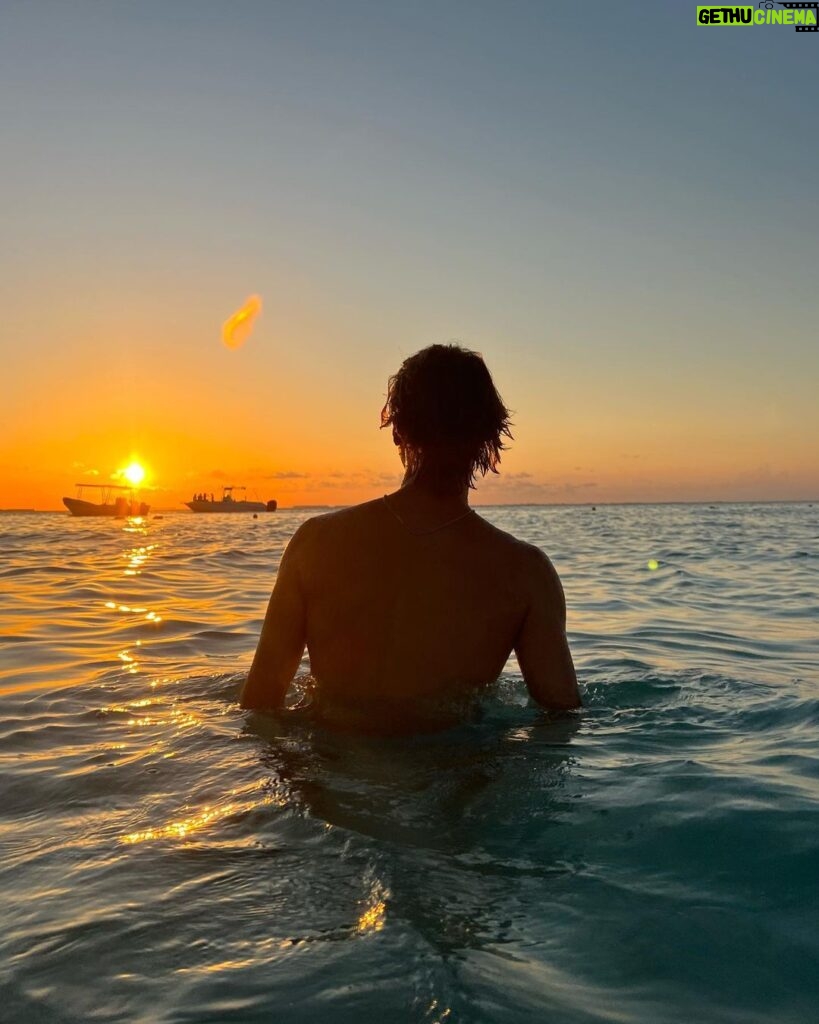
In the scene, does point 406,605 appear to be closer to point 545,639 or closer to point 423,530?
point 423,530

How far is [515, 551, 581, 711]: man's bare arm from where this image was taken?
3.61 meters

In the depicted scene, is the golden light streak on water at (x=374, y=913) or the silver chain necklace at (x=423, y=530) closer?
the golden light streak on water at (x=374, y=913)

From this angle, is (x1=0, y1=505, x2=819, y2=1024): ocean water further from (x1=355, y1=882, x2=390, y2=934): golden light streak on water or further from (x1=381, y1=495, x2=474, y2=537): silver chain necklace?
(x1=381, y1=495, x2=474, y2=537): silver chain necklace

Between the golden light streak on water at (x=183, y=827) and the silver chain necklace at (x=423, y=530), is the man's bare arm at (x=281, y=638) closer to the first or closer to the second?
the silver chain necklace at (x=423, y=530)

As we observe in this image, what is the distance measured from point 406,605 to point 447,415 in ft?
2.64

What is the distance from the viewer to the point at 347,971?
187cm

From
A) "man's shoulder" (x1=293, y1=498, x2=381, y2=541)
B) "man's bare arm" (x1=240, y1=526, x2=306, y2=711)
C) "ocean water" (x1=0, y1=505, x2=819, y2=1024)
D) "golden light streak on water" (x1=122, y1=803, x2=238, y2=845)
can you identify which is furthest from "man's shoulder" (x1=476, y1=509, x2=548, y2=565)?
"golden light streak on water" (x1=122, y1=803, x2=238, y2=845)

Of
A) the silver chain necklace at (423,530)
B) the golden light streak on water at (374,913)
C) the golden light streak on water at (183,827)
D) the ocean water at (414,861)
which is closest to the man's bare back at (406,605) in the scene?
the silver chain necklace at (423,530)

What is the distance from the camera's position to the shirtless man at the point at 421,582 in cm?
346

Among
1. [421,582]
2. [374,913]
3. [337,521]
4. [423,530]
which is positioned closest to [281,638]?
[337,521]

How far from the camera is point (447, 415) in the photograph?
346 cm

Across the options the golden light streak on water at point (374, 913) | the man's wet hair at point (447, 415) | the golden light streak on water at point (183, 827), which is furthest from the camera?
the man's wet hair at point (447, 415)

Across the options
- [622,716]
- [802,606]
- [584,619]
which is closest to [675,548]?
[802,606]

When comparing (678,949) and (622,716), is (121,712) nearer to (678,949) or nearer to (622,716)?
(622,716)
